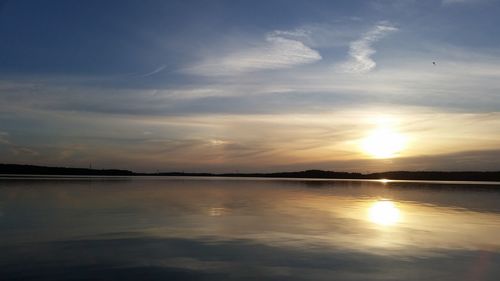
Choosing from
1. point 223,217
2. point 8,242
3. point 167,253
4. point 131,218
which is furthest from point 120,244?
point 223,217

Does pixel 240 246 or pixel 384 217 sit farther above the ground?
pixel 384 217

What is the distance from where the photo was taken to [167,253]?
46.3ft

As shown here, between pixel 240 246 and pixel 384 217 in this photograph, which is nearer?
pixel 240 246

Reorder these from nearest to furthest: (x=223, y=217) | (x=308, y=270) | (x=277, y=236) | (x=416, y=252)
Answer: (x=308, y=270) < (x=416, y=252) < (x=277, y=236) < (x=223, y=217)

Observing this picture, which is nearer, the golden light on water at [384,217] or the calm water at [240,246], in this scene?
the calm water at [240,246]

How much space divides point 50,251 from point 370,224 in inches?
556

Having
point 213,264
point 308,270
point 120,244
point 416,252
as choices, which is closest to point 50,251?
point 120,244

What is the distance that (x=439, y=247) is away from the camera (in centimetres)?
1605

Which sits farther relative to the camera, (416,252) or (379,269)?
(416,252)

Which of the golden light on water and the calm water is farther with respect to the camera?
the golden light on water

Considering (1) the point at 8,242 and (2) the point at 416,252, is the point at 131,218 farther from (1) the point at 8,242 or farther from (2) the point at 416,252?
(2) the point at 416,252

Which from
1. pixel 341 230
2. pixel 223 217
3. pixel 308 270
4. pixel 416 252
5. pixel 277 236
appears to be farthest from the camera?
pixel 223 217

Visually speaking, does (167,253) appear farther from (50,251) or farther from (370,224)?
(370,224)

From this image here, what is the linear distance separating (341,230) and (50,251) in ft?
37.7
